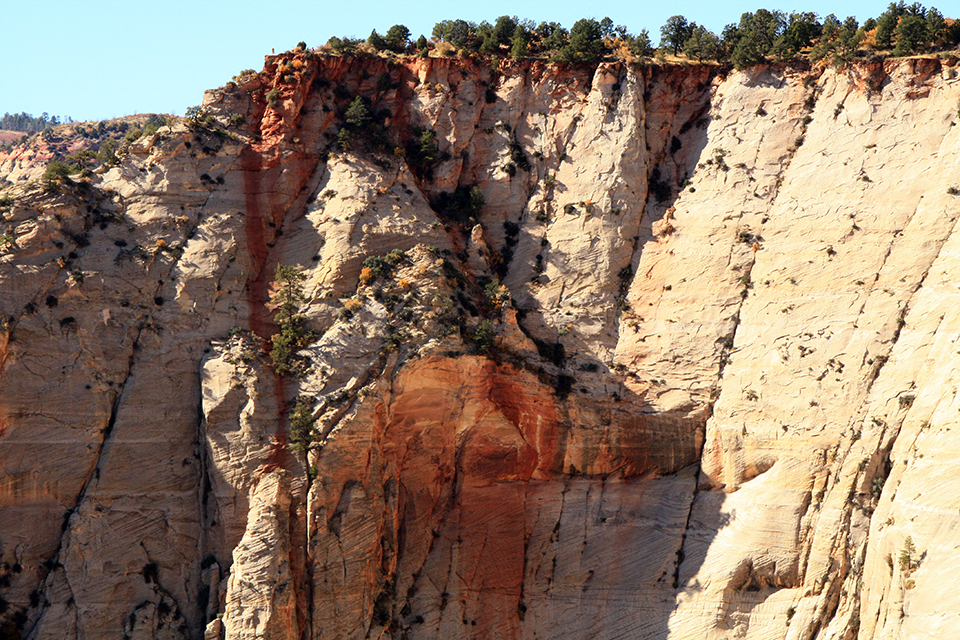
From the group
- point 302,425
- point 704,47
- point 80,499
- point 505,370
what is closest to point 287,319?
point 302,425

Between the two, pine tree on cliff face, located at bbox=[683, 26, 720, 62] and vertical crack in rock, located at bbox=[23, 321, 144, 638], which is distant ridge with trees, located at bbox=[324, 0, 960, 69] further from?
vertical crack in rock, located at bbox=[23, 321, 144, 638]

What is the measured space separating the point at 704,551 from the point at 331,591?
16.1 metres

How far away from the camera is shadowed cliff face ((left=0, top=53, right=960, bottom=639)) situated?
42406 millimetres

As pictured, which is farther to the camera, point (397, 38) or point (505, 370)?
point (397, 38)

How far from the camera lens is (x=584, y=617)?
4503 centimetres

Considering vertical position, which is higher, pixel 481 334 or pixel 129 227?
pixel 129 227

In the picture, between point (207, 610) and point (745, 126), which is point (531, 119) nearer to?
point (745, 126)

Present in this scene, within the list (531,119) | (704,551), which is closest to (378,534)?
(704,551)

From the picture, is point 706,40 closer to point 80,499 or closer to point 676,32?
point 676,32

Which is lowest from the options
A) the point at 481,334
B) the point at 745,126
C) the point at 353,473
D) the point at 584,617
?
the point at 584,617

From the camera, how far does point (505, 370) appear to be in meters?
46.6

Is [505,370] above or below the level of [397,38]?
below

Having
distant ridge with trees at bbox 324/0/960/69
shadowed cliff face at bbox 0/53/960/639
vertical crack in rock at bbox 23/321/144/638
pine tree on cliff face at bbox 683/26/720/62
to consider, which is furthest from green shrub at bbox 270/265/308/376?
pine tree on cliff face at bbox 683/26/720/62

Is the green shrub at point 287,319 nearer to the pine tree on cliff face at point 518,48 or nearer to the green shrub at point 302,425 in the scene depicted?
the green shrub at point 302,425
